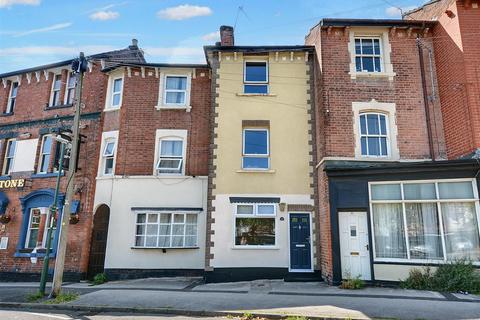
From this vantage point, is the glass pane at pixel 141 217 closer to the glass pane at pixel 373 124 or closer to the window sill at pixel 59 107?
the window sill at pixel 59 107

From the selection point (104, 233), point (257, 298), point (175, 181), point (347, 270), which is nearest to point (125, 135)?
point (175, 181)

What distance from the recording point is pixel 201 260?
13.8 m

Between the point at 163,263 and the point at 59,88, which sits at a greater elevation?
the point at 59,88

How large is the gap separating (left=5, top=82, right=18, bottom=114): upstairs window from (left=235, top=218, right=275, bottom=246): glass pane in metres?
14.4

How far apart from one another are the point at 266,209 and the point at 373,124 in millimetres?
5333

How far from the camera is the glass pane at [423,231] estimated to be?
420 inches

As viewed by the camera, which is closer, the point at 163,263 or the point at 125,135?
the point at 163,263

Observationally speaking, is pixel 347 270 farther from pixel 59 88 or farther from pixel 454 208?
pixel 59 88

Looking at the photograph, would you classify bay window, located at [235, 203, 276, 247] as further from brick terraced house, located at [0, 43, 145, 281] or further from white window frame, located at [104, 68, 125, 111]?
white window frame, located at [104, 68, 125, 111]

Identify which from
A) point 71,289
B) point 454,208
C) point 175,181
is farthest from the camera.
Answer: point 175,181

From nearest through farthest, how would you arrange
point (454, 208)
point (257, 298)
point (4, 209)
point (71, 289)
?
point (257, 298)
point (454, 208)
point (71, 289)
point (4, 209)

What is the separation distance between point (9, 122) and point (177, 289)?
13523 mm

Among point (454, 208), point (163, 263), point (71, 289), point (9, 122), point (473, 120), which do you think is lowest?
point (71, 289)

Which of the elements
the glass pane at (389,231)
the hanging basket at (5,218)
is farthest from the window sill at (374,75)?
the hanging basket at (5,218)
